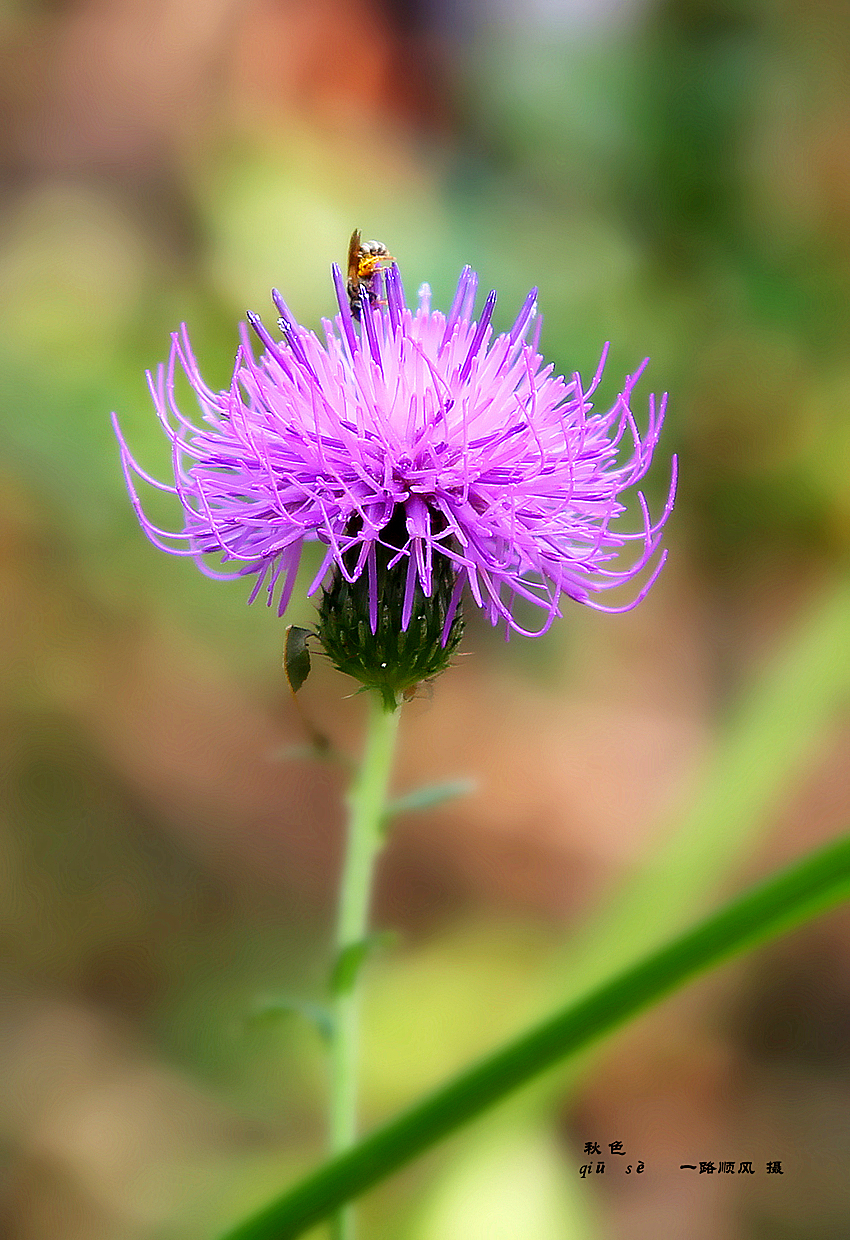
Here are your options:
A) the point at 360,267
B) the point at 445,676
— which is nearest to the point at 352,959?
the point at 360,267

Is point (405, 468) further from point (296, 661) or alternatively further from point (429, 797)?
point (429, 797)

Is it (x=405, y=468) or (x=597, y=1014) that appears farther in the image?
(x=405, y=468)

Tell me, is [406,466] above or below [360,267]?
below

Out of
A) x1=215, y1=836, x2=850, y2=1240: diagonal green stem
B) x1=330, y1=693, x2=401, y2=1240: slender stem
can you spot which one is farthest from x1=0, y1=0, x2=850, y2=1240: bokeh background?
x1=215, y1=836, x2=850, y2=1240: diagonal green stem

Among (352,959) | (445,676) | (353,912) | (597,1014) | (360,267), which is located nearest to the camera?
(597,1014)

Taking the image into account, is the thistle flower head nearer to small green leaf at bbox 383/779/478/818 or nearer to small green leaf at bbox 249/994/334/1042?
small green leaf at bbox 383/779/478/818

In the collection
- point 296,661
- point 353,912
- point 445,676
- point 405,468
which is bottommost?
point 353,912

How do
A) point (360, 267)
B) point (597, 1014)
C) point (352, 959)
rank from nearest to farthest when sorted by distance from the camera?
point (597, 1014), point (352, 959), point (360, 267)
